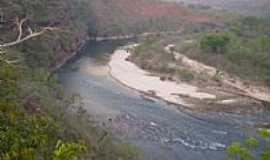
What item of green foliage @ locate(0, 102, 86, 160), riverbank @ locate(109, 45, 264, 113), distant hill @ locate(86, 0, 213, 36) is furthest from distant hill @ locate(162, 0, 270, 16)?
green foliage @ locate(0, 102, 86, 160)

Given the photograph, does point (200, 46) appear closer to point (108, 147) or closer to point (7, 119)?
point (108, 147)

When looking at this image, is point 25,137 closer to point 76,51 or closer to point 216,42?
point 216,42

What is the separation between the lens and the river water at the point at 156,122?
3134cm

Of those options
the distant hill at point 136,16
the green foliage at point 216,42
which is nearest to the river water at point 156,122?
the green foliage at point 216,42

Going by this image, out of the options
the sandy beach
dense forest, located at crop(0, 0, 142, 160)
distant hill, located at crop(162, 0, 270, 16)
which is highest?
dense forest, located at crop(0, 0, 142, 160)

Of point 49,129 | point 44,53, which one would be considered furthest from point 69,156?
point 44,53

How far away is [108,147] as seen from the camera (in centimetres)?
2541

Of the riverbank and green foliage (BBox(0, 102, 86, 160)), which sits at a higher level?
green foliage (BBox(0, 102, 86, 160))

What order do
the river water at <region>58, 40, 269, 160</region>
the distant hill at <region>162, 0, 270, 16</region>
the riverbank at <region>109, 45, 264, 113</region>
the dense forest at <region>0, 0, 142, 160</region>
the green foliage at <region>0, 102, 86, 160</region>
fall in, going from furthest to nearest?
1. the distant hill at <region>162, 0, 270, 16</region>
2. the riverbank at <region>109, 45, 264, 113</region>
3. the river water at <region>58, 40, 269, 160</region>
4. the dense forest at <region>0, 0, 142, 160</region>
5. the green foliage at <region>0, 102, 86, 160</region>

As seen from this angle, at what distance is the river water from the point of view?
31.3 m

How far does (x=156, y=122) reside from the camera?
36344mm

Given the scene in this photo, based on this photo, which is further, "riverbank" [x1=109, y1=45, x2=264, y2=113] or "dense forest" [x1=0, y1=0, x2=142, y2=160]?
"riverbank" [x1=109, y1=45, x2=264, y2=113]

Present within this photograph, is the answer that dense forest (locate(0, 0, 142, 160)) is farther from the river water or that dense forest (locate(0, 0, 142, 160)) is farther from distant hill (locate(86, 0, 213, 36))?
distant hill (locate(86, 0, 213, 36))

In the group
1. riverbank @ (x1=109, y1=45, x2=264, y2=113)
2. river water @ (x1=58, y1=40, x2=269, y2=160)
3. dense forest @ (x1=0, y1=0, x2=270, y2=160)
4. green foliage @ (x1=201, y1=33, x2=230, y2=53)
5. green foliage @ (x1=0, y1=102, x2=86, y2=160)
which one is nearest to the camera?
green foliage @ (x1=0, y1=102, x2=86, y2=160)
